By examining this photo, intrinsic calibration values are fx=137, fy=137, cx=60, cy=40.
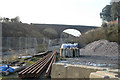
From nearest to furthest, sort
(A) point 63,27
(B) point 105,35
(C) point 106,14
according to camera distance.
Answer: (B) point 105,35
(C) point 106,14
(A) point 63,27

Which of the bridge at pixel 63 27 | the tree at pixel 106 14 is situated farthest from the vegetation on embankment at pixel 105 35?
the bridge at pixel 63 27

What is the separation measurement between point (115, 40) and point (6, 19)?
4067 cm

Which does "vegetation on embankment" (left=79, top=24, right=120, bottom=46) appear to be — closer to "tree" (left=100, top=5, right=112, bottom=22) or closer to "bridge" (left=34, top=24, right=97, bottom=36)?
"tree" (left=100, top=5, right=112, bottom=22)

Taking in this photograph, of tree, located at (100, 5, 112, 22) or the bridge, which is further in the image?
the bridge

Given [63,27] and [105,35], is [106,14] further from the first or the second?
[105,35]

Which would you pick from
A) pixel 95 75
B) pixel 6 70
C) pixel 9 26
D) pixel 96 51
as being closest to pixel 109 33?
pixel 96 51

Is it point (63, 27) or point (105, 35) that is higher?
point (63, 27)

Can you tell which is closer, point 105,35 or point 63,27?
point 105,35

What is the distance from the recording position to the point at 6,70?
703 cm

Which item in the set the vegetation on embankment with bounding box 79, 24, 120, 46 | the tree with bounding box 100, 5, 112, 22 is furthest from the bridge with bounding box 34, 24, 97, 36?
the vegetation on embankment with bounding box 79, 24, 120, 46

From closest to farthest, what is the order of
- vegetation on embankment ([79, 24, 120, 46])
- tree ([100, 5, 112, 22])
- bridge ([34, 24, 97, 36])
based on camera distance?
vegetation on embankment ([79, 24, 120, 46]) → tree ([100, 5, 112, 22]) → bridge ([34, 24, 97, 36])

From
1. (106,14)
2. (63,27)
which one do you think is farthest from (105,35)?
(63,27)

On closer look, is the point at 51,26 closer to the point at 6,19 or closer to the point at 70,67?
the point at 6,19

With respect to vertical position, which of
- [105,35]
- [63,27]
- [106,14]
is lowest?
[105,35]
